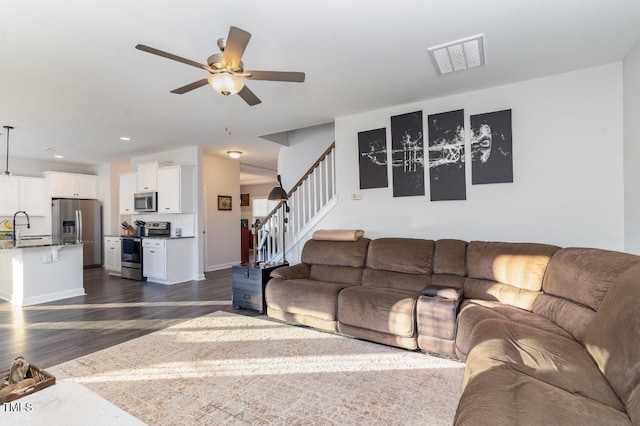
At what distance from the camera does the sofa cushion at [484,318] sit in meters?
2.26

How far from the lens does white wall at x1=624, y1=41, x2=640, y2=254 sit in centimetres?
259

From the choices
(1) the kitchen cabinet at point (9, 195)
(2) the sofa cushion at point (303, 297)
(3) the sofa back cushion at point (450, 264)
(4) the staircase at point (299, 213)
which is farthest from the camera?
(1) the kitchen cabinet at point (9, 195)

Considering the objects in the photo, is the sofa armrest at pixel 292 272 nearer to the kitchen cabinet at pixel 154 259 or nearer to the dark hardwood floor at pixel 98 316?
the dark hardwood floor at pixel 98 316

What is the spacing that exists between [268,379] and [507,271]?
2226mm

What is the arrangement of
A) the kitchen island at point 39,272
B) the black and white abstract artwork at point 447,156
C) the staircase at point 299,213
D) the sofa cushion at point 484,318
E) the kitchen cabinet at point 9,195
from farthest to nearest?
the kitchen cabinet at point 9,195 → the staircase at point 299,213 → the kitchen island at point 39,272 → the black and white abstract artwork at point 447,156 → the sofa cushion at point 484,318

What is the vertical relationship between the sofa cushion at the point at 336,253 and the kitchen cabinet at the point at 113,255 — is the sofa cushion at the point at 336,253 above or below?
above

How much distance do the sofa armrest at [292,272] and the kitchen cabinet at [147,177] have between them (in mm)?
3859

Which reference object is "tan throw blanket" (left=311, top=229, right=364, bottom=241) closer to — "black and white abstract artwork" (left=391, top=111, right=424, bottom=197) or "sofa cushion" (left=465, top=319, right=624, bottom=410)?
"black and white abstract artwork" (left=391, top=111, right=424, bottom=197)

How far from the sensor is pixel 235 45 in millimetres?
1905

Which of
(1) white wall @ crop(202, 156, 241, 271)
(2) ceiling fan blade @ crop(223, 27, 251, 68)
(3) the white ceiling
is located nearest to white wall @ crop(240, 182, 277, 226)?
(1) white wall @ crop(202, 156, 241, 271)

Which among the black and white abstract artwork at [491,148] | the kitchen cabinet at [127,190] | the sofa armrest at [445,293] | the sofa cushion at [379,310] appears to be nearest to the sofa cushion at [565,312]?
the sofa armrest at [445,293]

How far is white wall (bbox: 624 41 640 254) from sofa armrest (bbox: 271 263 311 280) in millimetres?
3244

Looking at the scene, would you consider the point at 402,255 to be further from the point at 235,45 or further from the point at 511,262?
the point at 235,45

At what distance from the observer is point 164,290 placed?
523 centimetres
